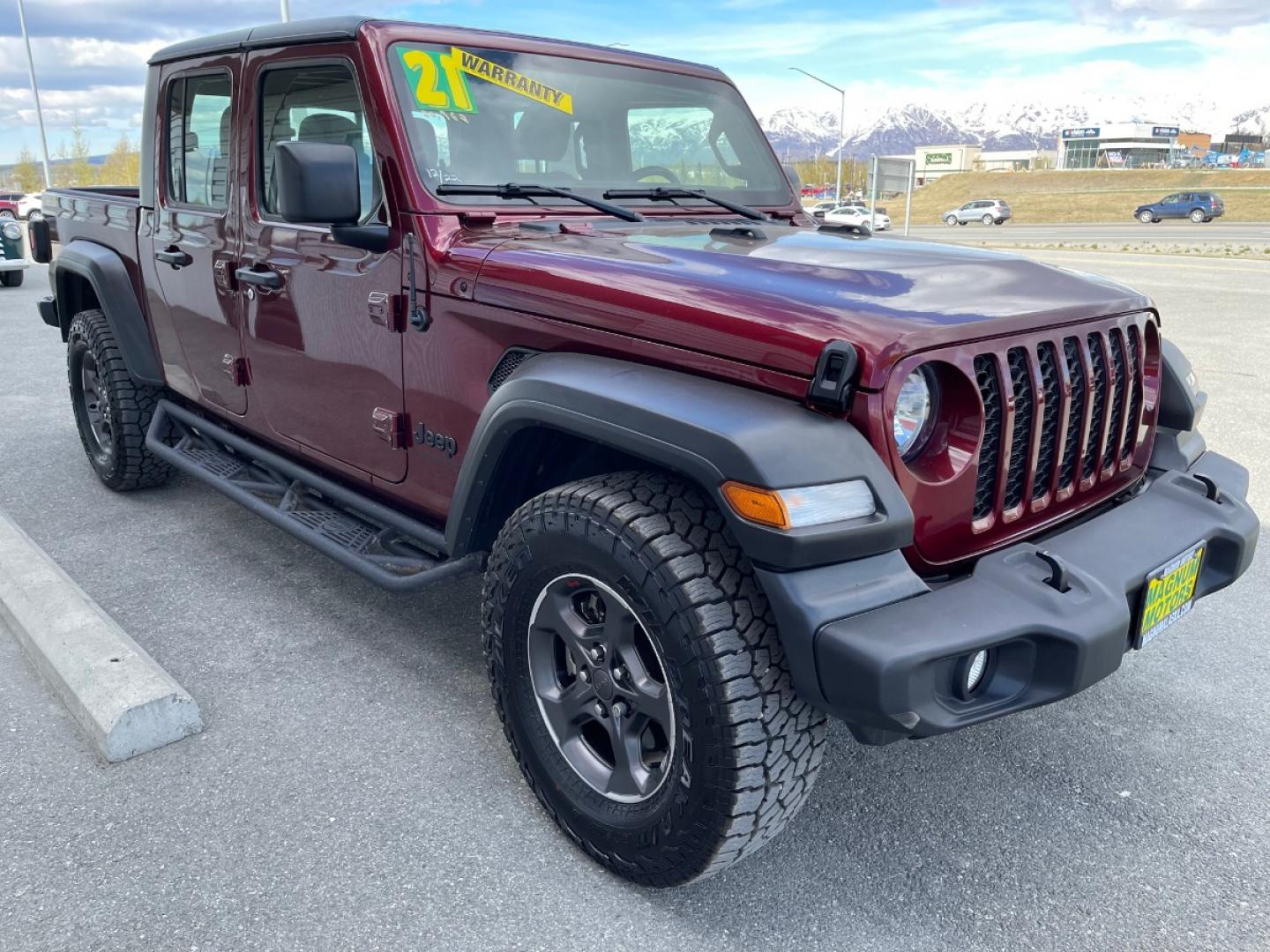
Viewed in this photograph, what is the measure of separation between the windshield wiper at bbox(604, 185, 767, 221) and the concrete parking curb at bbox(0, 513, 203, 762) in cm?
198

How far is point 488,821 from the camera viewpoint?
253cm

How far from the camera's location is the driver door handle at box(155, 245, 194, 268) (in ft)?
12.8

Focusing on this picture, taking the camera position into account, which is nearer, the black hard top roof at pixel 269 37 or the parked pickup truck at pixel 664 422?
the parked pickup truck at pixel 664 422

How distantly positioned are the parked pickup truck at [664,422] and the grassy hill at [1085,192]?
45402 millimetres

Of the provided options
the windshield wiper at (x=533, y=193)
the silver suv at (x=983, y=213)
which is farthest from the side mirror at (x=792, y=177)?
the silver suv at (x=983, y=213)

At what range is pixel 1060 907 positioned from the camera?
2258 mm

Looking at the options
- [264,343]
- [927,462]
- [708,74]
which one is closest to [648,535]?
[927,462]

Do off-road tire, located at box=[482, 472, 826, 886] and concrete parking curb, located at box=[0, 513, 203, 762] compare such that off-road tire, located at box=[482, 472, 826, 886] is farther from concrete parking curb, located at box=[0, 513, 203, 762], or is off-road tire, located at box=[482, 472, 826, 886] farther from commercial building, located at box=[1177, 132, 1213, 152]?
commercial building, located at box=[1177, 132, 1213, 152]

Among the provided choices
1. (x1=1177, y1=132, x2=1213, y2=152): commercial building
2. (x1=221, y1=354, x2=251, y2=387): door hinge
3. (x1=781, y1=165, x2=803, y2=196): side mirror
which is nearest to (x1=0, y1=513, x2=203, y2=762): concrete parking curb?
(x1=221, y1=354, x2=251, y2=387): door hinge

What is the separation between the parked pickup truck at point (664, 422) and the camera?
1.96 m

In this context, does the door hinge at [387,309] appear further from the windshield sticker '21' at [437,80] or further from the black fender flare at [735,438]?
the black fender flare at [735,438]

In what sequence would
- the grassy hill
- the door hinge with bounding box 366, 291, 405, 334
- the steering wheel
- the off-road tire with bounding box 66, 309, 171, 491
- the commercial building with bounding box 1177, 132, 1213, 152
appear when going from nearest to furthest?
the door hinge with bounding box 366, 291, 405, 334, the steering wheel, the off-road tire with bounding box 66, 309, 171, 491, the grassy hill, the commercial building with bounding box 1177, 132, 1213, 152

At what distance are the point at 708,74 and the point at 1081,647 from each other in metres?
2.71

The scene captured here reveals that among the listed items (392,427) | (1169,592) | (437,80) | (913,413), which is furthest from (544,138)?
(1169,592)
